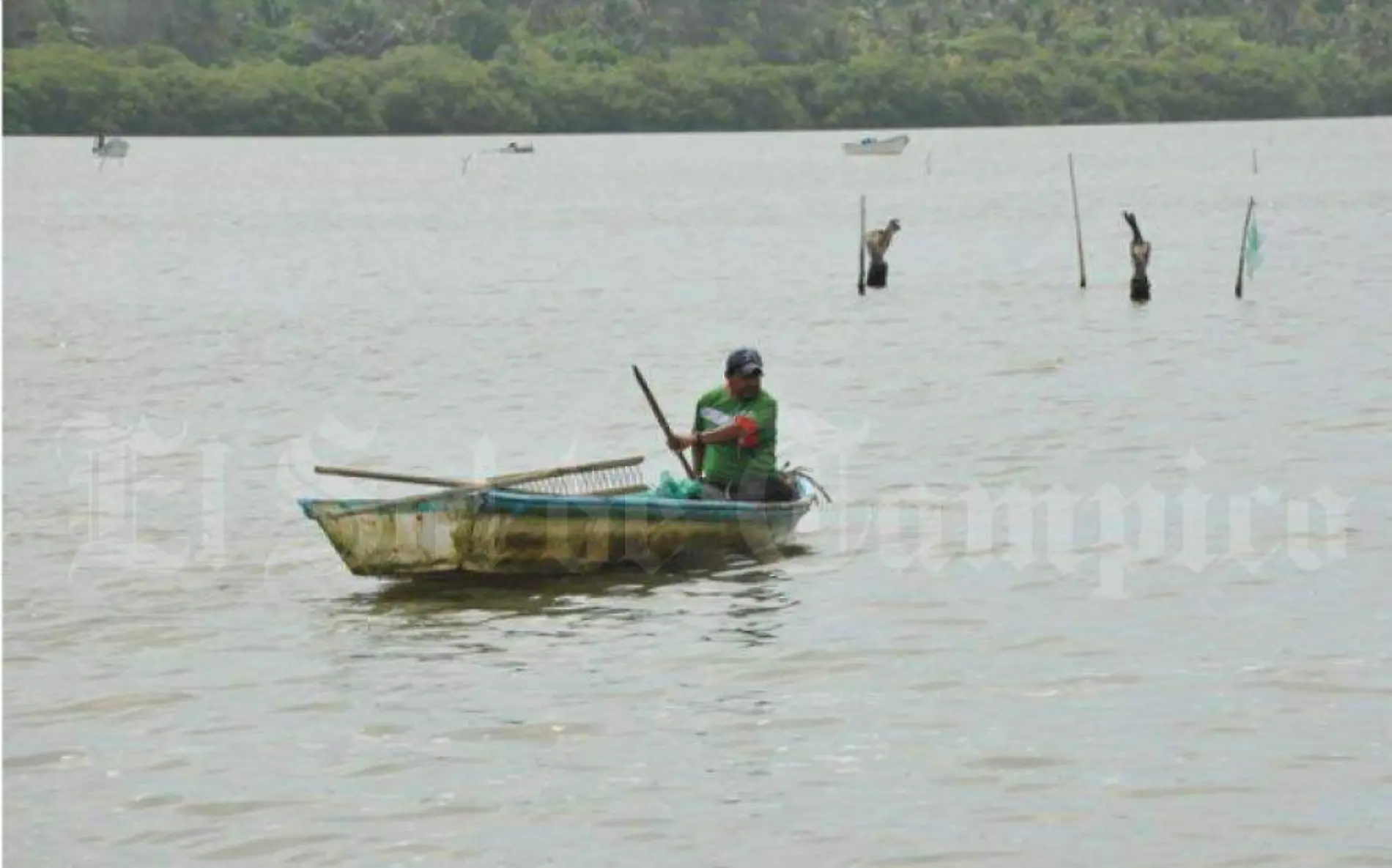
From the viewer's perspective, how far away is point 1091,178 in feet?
426

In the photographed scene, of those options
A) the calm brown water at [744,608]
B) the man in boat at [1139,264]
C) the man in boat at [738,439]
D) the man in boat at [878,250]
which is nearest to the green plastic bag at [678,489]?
the man in boat at [738,439]

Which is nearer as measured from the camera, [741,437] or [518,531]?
[518,531]

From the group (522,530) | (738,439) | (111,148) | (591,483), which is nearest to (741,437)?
(738,439)

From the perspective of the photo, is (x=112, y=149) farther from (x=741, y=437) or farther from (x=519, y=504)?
(x=519, y=504)

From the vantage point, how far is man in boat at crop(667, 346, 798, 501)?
850 inches

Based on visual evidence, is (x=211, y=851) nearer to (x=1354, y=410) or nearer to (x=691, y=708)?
(x=691, y=708)

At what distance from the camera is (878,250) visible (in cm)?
5072

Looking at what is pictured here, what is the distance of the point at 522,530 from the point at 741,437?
2.27 meters

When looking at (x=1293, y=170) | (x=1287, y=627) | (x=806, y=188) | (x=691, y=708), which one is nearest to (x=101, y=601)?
(x=691, y=708)

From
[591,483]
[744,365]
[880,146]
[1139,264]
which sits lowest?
[591,483]

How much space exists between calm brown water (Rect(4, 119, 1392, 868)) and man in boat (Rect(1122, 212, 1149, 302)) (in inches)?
41.9

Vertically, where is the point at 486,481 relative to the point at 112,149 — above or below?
below

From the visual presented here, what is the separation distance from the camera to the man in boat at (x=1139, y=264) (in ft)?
148

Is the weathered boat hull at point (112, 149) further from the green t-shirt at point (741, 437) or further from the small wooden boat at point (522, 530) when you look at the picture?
the small wooden boat at point (522, 530)
